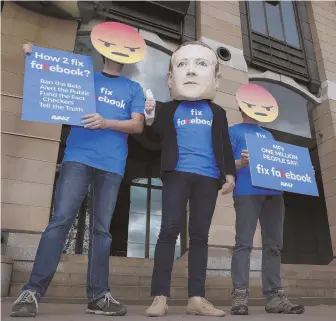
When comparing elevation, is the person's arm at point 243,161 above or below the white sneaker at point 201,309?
above

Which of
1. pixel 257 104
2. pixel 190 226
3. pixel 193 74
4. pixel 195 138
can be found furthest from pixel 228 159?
pixel 257 104

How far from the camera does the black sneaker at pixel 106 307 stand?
241cm

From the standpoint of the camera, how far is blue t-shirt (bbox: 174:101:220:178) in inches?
109

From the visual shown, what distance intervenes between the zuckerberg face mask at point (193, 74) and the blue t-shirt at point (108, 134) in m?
0.34

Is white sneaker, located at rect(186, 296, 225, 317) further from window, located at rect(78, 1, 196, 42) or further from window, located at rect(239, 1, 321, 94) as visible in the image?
window, located at rect(239, 1, 321, 94)

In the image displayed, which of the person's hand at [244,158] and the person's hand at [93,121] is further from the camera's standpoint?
the person's hand at [244,158]

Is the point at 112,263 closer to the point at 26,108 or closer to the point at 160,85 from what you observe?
the point at 26,108

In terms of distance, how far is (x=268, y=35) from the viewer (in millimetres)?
9227

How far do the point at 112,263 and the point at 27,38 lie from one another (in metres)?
4.00

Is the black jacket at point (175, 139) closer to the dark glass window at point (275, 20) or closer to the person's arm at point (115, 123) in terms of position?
the person's arm at point (115, 123)

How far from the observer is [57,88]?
8.96ft

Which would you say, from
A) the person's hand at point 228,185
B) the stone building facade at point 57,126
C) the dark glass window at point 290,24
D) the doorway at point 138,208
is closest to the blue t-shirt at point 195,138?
the person's hand at point 228,185

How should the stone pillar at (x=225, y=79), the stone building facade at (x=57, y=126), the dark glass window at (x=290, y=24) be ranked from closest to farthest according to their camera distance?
1. the stone building facade at (x=57, y=126)
2. the stone pillar at (x=225, y=79)
3. the dark glass window at (x=290, y=24)

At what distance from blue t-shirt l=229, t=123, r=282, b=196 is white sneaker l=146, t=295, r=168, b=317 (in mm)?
1244
